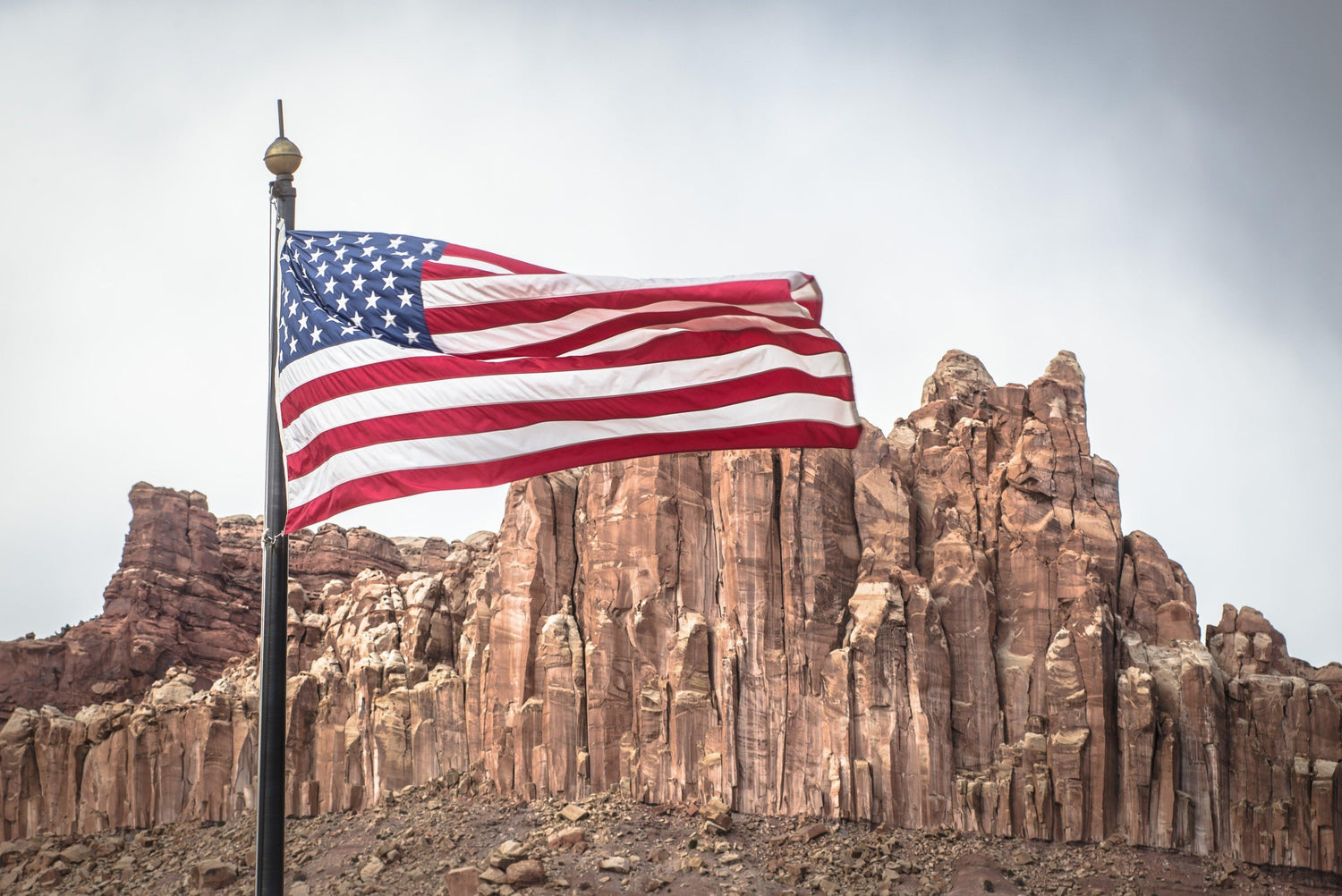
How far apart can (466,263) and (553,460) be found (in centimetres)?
247

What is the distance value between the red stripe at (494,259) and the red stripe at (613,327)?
80 centimetres

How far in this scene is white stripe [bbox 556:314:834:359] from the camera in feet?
49.1

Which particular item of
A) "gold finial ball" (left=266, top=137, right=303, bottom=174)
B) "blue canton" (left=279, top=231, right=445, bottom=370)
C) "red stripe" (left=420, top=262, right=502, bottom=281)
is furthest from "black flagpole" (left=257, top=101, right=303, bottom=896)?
"red stripe" (left=420, top=262, right=502, bottom=281)

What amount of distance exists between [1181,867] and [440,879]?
89.3ft

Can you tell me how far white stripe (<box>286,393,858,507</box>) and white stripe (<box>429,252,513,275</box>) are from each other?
6.13ft

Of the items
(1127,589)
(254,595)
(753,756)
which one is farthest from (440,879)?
(254,595)

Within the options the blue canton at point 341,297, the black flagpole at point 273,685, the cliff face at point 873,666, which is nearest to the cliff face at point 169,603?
the cliff face at point 873,666

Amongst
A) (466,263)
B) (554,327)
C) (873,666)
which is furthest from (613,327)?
(873,666)

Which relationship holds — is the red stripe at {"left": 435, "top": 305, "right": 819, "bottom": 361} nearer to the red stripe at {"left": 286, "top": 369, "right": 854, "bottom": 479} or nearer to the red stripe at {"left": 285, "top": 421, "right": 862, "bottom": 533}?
the red stripe at {"left": 286, "top": 369, "right": 854, "bottom": 479}

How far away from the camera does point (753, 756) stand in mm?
53125

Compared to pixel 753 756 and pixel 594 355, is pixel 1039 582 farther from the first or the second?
pixel 594 355

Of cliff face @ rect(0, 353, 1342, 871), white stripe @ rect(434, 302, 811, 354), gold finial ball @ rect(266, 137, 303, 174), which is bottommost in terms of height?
cliff face @ rect(0, 353, 1342, 871)

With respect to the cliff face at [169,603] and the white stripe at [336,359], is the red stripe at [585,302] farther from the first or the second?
the cliff face at [169,603]

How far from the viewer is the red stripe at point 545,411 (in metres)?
13.7
